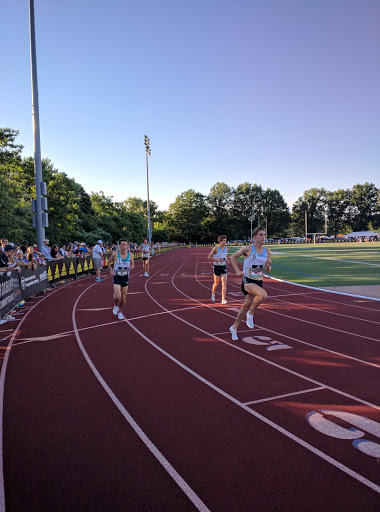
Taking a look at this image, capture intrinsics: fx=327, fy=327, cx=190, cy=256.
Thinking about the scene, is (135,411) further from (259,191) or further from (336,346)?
(259,191)

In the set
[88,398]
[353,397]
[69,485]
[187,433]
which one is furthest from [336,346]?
[69,485]

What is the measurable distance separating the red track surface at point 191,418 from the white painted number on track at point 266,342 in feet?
0.12

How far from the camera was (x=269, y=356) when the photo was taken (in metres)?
5.36

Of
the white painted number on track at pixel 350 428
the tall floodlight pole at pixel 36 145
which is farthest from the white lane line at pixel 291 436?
the tall floodlight pole at pixel 36 145

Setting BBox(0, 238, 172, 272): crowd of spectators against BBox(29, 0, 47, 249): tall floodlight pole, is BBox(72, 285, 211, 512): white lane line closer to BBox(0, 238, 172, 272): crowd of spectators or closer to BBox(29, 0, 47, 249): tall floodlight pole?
BBox(0, 238, 172, 272): crowd of spectators

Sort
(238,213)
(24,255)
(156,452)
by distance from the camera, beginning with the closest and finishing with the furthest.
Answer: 1. (156,452)
2. (24,255)
3. (238,213)

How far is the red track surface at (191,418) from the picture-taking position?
8.10 ft

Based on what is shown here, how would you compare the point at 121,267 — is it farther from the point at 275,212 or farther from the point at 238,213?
the point at 275,212

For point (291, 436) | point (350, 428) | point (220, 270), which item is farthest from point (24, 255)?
point (350, 428)

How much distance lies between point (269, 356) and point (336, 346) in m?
1.37

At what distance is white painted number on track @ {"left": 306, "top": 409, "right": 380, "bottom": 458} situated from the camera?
9.69 ft

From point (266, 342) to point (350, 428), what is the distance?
9.54ft

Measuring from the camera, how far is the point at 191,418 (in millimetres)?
3514

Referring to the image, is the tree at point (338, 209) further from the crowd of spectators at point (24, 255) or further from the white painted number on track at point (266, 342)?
the white painted number on track at point (266, 342)
